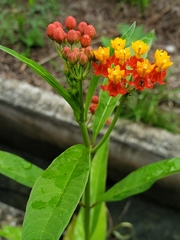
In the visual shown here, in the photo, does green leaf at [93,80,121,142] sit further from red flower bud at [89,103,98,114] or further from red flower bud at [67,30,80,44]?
red flower bud at [67,30,80,44]

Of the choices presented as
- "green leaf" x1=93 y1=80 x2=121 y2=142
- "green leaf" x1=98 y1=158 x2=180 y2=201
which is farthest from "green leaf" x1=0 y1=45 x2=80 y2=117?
"green leaf" x1=98 y1=158 x2=180 y2=201

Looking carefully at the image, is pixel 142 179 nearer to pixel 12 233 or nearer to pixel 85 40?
pixel 85 40

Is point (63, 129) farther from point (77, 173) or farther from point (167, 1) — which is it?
point (167, 1)

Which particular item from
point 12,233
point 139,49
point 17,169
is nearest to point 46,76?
point 139,49

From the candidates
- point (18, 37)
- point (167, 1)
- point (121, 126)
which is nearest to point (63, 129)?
point (121, 126)

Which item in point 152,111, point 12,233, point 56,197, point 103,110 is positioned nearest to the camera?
point 56,197

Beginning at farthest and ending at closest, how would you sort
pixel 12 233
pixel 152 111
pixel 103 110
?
pixel 152 111 → pixel 12 233 → pixel 103 110

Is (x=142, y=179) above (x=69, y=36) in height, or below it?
below
